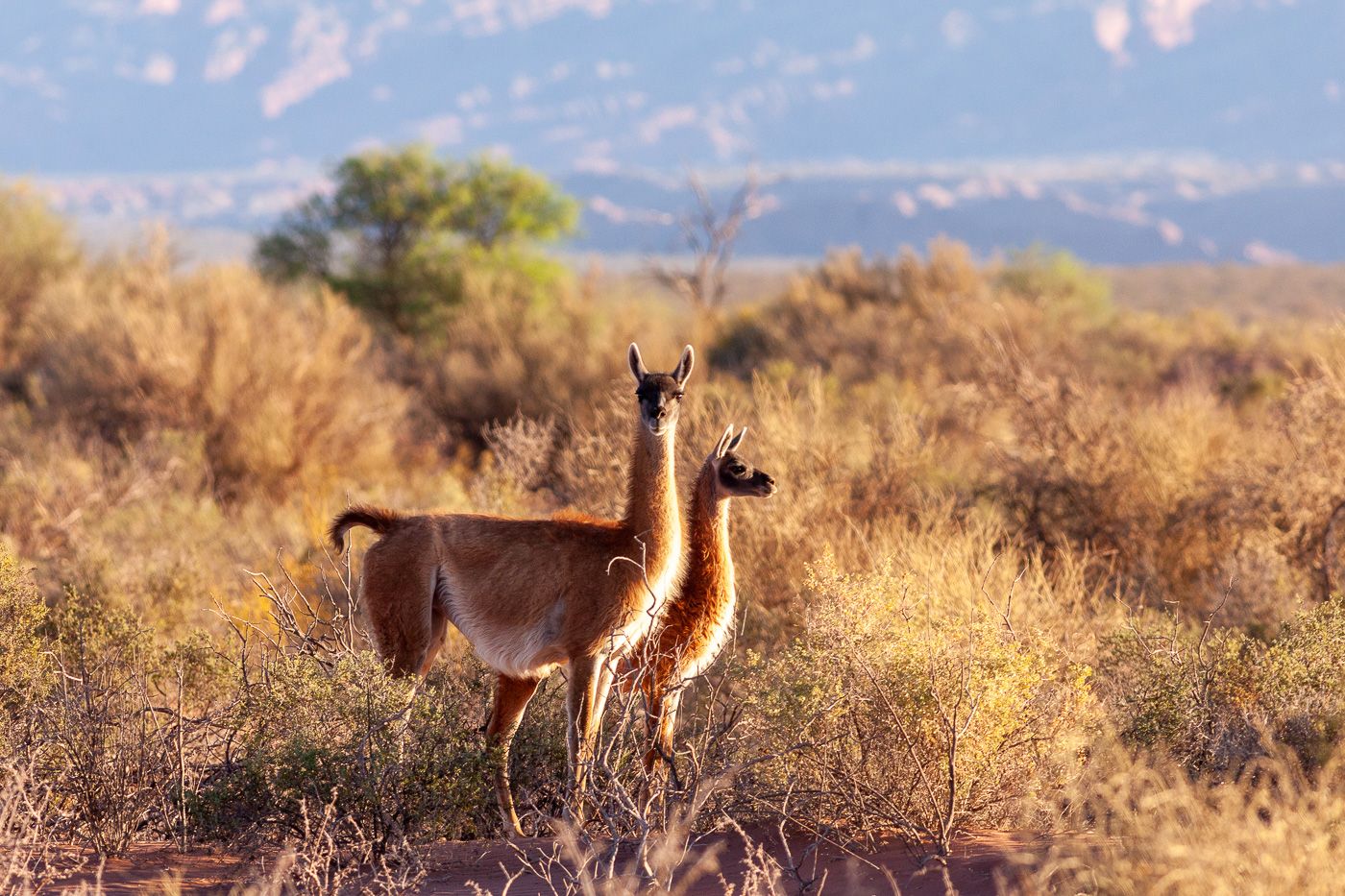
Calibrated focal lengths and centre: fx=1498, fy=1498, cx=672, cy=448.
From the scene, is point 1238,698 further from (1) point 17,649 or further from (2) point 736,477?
(1) point 17,649

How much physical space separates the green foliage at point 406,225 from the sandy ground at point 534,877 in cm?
2005

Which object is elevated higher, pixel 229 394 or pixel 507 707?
pixel 229 394

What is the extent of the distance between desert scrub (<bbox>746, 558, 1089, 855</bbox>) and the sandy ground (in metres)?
0.21

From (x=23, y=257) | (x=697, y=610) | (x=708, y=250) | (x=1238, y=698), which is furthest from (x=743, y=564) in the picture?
(x=708, y=250)

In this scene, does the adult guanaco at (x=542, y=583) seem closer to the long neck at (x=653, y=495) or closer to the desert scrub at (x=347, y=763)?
the long neck at (x=653, y=495)

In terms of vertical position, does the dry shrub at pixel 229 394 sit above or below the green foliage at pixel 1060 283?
below

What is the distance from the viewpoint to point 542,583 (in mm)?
6680

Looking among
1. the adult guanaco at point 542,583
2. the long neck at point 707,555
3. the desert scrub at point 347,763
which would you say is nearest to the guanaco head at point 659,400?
the adult guanaco at point 542,583

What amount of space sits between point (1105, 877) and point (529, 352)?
47.2ft

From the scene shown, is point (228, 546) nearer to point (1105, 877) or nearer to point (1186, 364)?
point (1105, 877)

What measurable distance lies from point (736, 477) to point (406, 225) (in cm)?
2188

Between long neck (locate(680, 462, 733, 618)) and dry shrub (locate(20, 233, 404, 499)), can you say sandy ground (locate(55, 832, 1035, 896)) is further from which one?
dry shrub (locate(20, 233, 404, 499))

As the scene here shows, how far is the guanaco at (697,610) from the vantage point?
659 cm

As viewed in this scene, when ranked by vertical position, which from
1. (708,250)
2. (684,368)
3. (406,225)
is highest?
(406,225)
